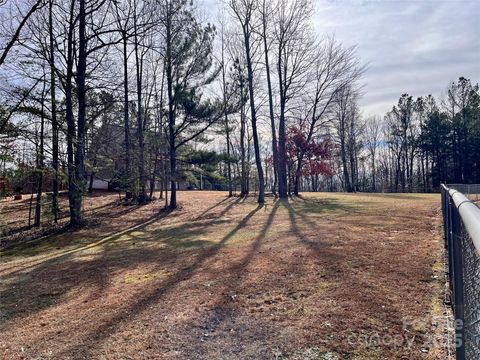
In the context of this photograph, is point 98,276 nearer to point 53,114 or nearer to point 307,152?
point 53,114

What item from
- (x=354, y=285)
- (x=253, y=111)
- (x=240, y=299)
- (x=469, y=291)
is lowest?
(x=240, y=299)

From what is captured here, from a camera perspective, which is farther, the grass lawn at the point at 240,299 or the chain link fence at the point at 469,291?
the grass lawn at the point at 240,299

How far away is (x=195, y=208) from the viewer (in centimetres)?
1634

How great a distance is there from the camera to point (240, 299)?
3783 mm

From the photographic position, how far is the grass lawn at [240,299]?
2.78 m

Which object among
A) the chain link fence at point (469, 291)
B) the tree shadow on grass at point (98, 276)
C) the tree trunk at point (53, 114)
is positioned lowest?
the tree shadow on grass at point (98, 276)

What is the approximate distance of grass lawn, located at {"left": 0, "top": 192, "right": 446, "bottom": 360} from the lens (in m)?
2.78

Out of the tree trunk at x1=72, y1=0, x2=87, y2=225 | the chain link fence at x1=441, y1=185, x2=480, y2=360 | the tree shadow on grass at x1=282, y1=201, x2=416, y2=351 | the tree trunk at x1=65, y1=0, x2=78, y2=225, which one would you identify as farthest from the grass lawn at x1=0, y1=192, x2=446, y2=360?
the tree trunk at x1=72, y1=0, x2=87, y2=225

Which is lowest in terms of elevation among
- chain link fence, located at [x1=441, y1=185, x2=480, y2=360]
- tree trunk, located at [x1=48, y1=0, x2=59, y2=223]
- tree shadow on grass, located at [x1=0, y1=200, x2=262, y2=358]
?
tree shadow on grass, located at [x1=0, y1=200, x2=262, y2=358]

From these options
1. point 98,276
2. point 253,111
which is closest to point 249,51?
point 253,111

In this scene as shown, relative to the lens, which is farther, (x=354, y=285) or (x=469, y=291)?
(x=354, y=285)

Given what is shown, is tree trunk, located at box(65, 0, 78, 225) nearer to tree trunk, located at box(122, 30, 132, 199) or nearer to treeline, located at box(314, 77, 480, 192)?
tree trunk, located at box(122, 30, 132, 199)

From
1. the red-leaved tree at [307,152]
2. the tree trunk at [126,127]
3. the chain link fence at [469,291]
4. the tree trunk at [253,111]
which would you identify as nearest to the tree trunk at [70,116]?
the tree trunk at [126,127]

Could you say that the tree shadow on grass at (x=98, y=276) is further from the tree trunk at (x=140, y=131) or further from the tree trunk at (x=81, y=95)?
the tree trunk at (x=140, y=131)
